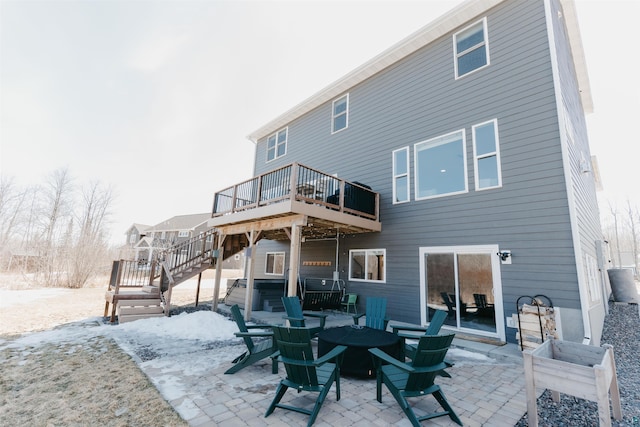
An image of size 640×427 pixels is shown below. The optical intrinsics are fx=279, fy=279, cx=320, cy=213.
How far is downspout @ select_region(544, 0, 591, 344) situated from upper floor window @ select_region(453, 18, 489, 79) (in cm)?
133

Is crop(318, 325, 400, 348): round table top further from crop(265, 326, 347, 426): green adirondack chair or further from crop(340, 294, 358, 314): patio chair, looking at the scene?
crop(340, 294, 358, 314): patio chair

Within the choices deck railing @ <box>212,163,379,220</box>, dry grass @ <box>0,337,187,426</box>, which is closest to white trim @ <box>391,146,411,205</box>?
deck railing @ <box>212,163,379,220</box>

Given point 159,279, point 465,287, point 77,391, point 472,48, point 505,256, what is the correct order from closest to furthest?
point 77,391 < point 505,256 < point 465,287 < point 472,48 < point 159,279

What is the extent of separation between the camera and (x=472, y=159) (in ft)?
23.7

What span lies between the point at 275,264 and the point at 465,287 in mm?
8482

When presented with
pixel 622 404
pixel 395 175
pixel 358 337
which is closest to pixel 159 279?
pixel 358 337

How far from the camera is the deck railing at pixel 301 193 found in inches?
299

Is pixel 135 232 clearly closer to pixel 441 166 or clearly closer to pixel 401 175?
pixel 401 175

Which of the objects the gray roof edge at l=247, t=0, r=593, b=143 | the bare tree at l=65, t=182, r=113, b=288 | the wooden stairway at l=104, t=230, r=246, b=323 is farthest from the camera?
the bare tree at l=65, t=182, r=113, b=288

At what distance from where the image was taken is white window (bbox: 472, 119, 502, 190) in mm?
6824

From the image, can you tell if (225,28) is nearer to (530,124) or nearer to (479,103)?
(479,103)

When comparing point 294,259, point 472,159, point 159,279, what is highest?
point 472,159

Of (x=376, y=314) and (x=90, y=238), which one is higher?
(x=90, y=238)

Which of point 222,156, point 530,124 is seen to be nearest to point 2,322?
point 530,124
